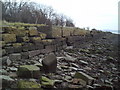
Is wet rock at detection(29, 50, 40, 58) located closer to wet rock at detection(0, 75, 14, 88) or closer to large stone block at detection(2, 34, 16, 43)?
large stone block at detection(2, 34, 16, 43)

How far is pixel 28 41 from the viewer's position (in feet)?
12.9

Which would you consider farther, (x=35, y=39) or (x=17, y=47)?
(x=35, y=39)

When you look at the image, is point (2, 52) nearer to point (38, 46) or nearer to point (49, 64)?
point (49, 64)

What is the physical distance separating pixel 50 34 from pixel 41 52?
30.5 inches

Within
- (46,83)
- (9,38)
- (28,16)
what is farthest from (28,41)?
(28,16)

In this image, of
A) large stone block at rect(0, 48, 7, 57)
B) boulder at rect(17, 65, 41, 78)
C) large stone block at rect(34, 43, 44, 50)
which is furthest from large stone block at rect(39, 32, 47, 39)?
boulder at rect(17, 65, 41, 78)

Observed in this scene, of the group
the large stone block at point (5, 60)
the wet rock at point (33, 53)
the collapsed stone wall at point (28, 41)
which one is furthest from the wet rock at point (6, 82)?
the wet rock at point (33, 53)

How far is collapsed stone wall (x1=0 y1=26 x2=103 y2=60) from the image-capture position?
3.39 metres

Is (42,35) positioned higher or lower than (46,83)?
higher

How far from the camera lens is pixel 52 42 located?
195 inches

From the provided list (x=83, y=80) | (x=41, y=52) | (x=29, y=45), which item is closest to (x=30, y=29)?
(x=29, y=45)

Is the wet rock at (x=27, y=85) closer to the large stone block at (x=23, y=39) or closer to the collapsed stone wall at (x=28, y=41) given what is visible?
the collapsed stone wall at (x=28, y=41)

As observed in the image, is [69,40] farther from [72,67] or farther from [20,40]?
[20,40]

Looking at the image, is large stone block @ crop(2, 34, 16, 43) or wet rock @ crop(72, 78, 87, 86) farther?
large stone block @ crop(2, 34, 16, 43)
